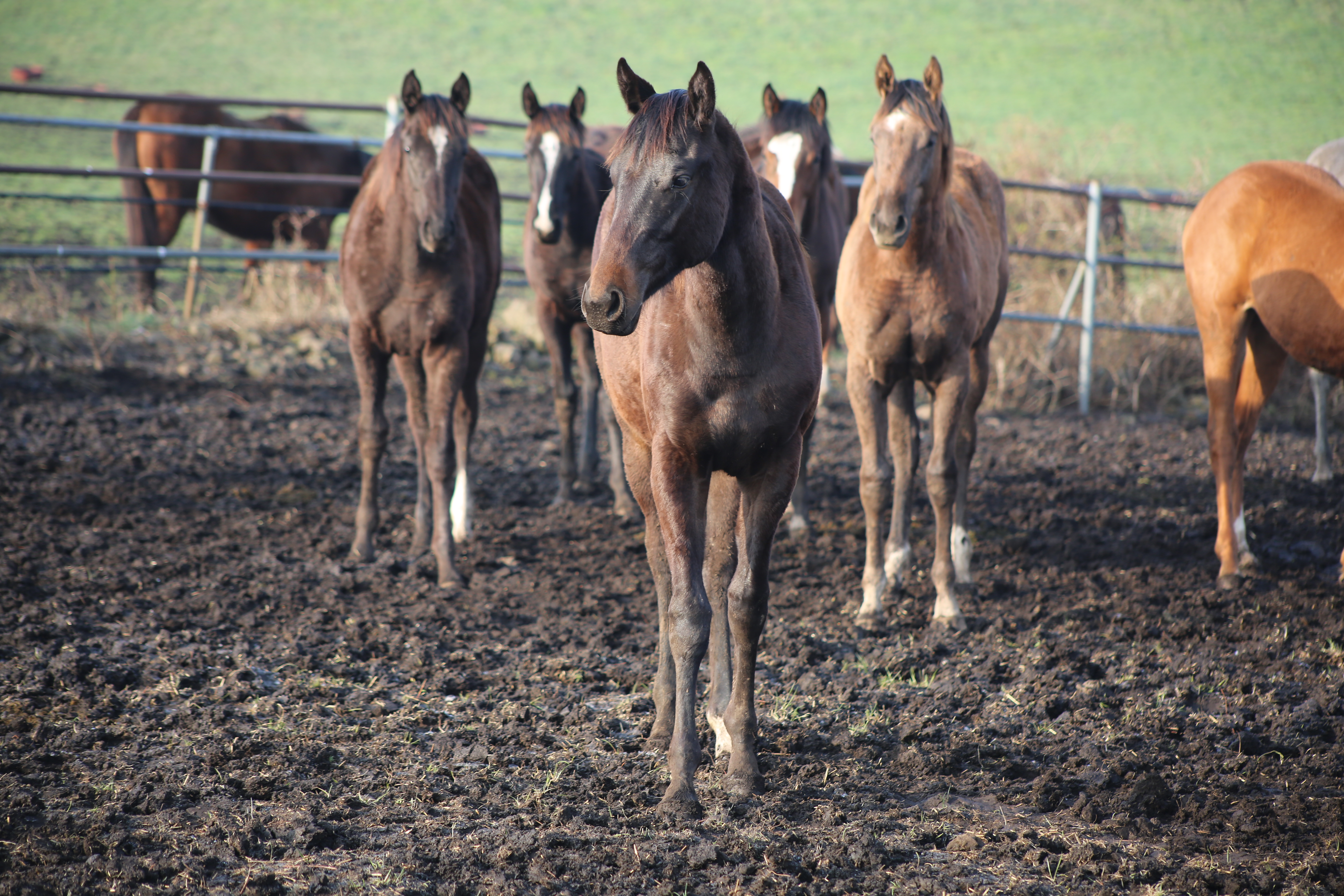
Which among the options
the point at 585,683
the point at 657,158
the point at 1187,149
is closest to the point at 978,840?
the point at 585,683

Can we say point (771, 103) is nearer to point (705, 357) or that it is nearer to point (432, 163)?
point (432, 163)

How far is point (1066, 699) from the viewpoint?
3.76 metres

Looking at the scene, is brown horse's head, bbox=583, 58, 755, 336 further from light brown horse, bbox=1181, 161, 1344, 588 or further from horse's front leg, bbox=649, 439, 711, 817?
light brown horse, bbox=1181, 161, 1344, 588

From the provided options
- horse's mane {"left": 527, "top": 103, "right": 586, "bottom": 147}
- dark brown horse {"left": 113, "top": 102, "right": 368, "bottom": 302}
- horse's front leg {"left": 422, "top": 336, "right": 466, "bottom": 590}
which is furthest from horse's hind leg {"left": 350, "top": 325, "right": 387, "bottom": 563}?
dark brown horse {"left": 113, "top": 102, "right": 368, "bottom": 302}

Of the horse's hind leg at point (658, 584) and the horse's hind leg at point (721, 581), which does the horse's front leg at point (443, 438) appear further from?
the horse's hind leg at point (721, 581)

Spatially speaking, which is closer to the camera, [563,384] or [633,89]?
[633,89]

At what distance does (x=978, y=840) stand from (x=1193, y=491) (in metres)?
4.98

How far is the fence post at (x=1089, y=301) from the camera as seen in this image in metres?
9.52

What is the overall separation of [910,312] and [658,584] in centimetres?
186

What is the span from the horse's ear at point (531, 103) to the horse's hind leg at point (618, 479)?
189cm

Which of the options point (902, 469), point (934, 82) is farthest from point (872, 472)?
point (934, 82)

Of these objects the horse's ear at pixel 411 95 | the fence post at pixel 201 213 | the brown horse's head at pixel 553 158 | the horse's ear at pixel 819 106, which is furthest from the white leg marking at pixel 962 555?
the fence post at pixel 201 213

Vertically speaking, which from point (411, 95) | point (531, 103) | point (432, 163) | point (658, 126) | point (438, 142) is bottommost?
point (658, 126)

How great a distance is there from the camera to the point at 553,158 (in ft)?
20.4
